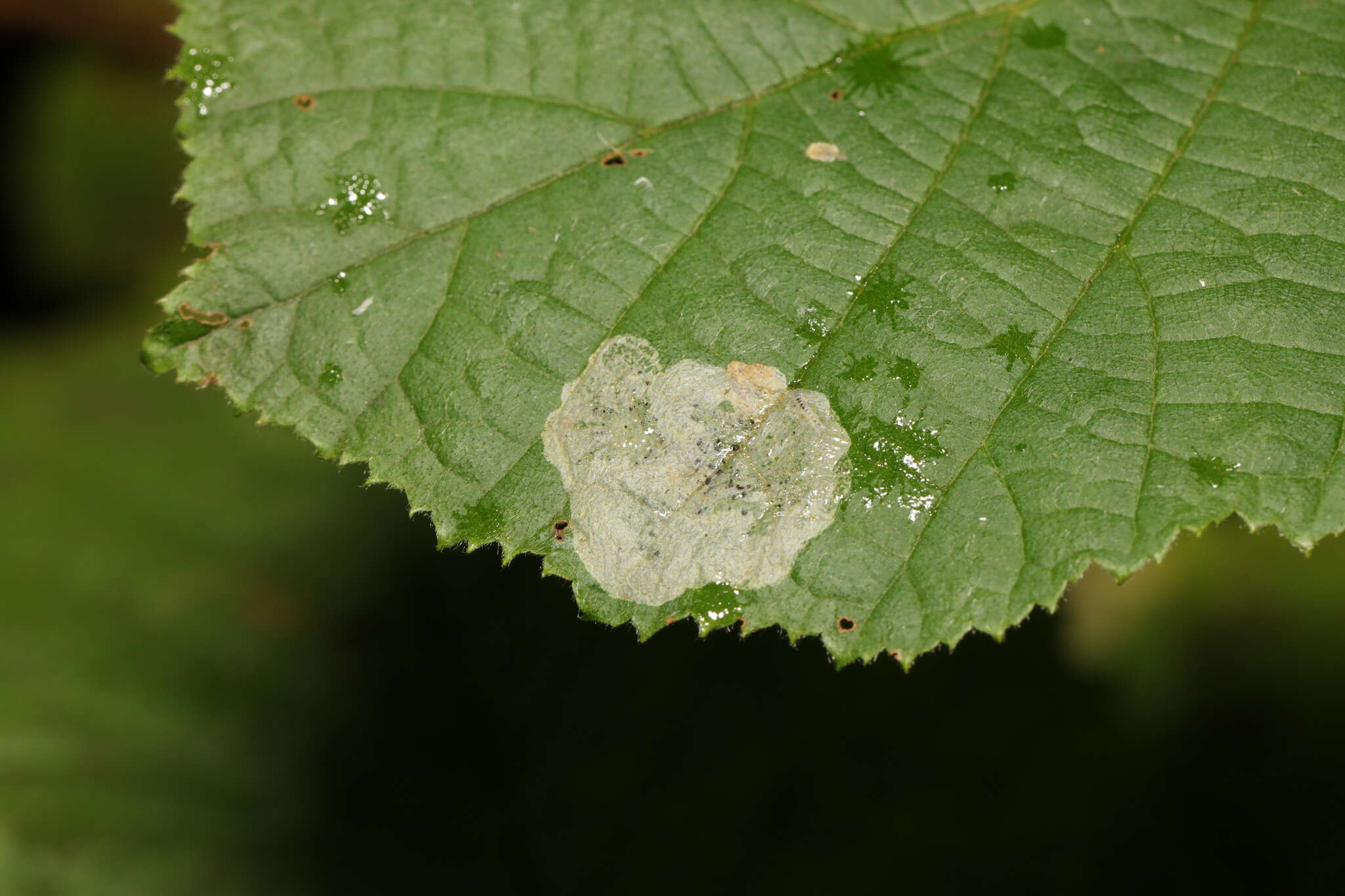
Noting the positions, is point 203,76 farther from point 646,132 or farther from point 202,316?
point 646,132

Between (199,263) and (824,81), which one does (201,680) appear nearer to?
(199,263)

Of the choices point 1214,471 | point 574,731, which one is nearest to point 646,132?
point 1214,471

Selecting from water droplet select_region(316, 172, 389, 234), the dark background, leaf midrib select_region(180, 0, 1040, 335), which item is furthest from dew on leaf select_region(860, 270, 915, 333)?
the dark background

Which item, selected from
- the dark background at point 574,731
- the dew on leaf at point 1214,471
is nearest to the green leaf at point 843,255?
the dew on leaf at point 1214,471

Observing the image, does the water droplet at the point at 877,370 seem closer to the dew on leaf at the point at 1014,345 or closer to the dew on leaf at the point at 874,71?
the dew on leaf at the point at 1014,345

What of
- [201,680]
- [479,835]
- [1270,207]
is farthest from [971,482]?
[201,680]
